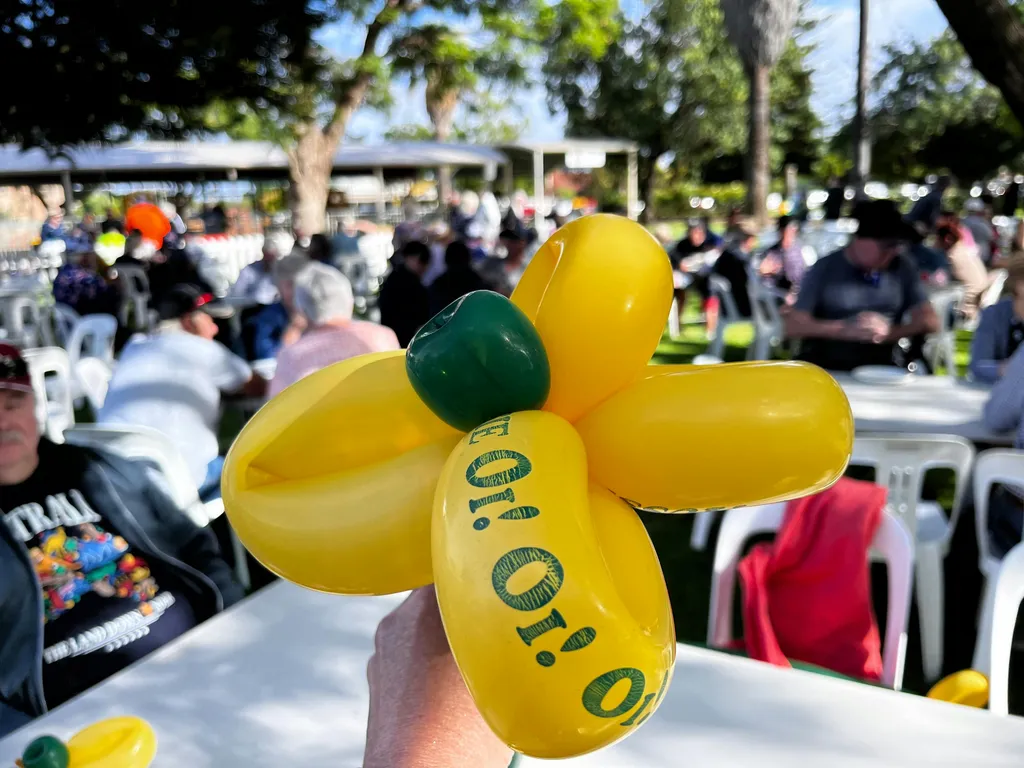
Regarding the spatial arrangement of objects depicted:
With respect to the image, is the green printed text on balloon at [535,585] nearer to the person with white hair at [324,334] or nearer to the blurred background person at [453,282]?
the person with white hair at [324,334]

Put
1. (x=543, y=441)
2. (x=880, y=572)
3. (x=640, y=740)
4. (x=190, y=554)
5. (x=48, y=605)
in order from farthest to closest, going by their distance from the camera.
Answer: (x=880, y=572)
(x=190, y=554)
(x=48, y=605)
(x=640, y=740)
(x=543, y=441)

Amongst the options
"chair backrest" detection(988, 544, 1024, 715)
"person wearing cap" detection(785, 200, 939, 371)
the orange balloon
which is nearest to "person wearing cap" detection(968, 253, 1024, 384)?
"person wearing cap" detection(785, 200, 939, 371)

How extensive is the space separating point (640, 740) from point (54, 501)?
1.53 m

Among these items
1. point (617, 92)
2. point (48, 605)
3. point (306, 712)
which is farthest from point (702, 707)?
point (617, 92)

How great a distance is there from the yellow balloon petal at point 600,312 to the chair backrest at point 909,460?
216cm

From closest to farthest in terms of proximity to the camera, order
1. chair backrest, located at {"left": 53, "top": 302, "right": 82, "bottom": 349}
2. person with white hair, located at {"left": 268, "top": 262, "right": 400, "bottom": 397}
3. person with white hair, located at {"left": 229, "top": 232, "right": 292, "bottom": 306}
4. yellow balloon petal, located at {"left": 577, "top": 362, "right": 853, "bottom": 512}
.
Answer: yellow balloon petal, located at {"left": 577, "top": 362, "right": 853, "bottom": 512} → person with white hair, located at {"left": 268, "top": 262, "right": 400, "bottom": 397} → chair backrest, located at {"left": 53, "top": 302, "right": 82, "bottom": 349} → person with white hair, located at {"left": 229, "top": 232, "right": 292, "bottom": 306}

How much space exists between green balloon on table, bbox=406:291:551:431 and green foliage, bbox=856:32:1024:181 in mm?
29286

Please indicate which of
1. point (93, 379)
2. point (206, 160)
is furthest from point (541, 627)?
point (206, 160)

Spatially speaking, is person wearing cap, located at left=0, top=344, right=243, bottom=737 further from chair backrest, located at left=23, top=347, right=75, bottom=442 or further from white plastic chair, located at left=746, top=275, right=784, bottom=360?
white plastic chair, located at left=746, top=275, right=784, bottom=360

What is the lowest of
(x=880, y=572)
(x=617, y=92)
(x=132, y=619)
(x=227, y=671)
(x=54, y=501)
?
(x=880, y=572)

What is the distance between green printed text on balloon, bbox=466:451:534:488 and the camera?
0.62m

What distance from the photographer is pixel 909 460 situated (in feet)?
8.86

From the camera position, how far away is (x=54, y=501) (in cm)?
194

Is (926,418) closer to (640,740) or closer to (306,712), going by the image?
(640,740)
